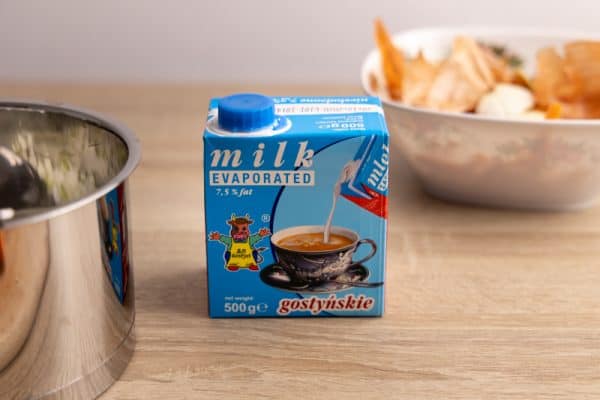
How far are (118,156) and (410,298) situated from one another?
1.01ft

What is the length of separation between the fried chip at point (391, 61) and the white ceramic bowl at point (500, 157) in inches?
1.3

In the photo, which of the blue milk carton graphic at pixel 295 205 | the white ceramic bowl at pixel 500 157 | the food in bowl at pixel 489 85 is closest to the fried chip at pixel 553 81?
the food in bowl at pixel 489 85

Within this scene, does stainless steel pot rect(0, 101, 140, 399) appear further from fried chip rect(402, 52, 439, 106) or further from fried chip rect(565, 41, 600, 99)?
fried chip rect(565, 41, 600, 99)

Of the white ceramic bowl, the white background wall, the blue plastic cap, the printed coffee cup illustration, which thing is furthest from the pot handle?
the white background wall

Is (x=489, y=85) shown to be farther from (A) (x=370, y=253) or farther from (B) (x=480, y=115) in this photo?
(A) (x=370, y=253)

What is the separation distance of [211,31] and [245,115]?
867 millimetres

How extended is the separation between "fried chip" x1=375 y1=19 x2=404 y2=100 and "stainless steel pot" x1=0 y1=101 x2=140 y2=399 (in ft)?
1.43

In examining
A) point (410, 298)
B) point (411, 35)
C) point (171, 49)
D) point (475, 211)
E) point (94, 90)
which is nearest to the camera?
point (410, 298)

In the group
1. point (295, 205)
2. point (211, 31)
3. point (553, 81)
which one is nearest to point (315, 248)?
point (295, 205)

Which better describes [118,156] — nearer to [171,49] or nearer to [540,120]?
[540,120]

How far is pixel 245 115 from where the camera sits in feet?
2.36

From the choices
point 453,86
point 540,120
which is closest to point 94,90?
point 453,86

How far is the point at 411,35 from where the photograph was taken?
4.06 feet

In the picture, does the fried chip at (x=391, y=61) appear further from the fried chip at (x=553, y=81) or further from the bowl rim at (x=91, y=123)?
A: the bowl rim at (x=91, y=123)
